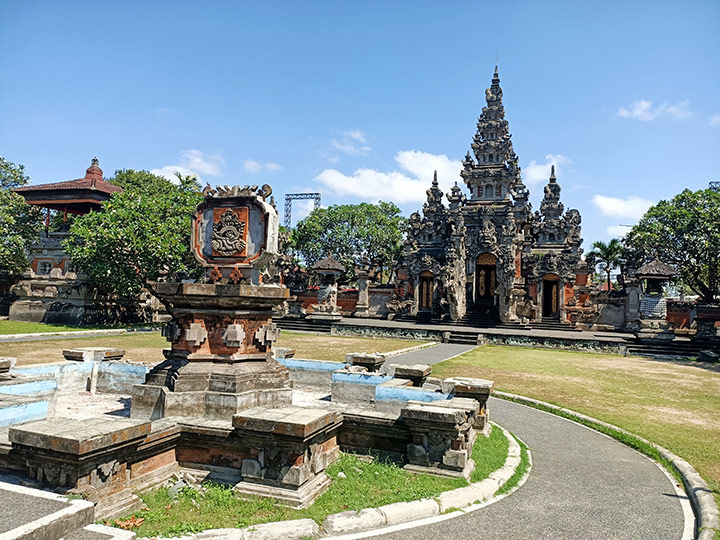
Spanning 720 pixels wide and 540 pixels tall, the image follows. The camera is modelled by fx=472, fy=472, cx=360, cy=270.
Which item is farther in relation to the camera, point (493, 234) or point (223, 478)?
point (493, 234)

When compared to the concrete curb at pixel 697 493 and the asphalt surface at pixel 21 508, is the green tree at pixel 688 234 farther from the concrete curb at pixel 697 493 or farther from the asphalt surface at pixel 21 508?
the asphalt surface at pixel 21 508

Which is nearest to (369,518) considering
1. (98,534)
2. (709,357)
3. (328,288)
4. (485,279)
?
(98,534)

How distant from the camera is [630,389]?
13727 mm

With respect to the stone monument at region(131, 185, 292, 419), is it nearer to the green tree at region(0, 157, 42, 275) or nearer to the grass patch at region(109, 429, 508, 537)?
the grass patch at region(109, 429, 508, 537)

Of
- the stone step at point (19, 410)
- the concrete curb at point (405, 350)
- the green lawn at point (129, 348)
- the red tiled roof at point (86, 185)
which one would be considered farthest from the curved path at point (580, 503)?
the red tiled roof at point (86, 185)

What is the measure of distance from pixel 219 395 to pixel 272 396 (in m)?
0.90

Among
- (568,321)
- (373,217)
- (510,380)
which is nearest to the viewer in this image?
(510,380)

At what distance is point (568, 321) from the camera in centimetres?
3738

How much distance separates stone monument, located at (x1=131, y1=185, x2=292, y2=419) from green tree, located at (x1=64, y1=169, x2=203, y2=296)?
2076 centimetres

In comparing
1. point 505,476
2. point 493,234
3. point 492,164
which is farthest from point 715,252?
point 505,476

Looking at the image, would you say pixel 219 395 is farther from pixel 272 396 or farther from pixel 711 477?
pixel 711 477

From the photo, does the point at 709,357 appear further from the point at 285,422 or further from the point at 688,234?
the point at 285,422

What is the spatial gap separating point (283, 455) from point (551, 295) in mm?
37746

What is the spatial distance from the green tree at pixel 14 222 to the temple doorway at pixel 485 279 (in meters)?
35.3
